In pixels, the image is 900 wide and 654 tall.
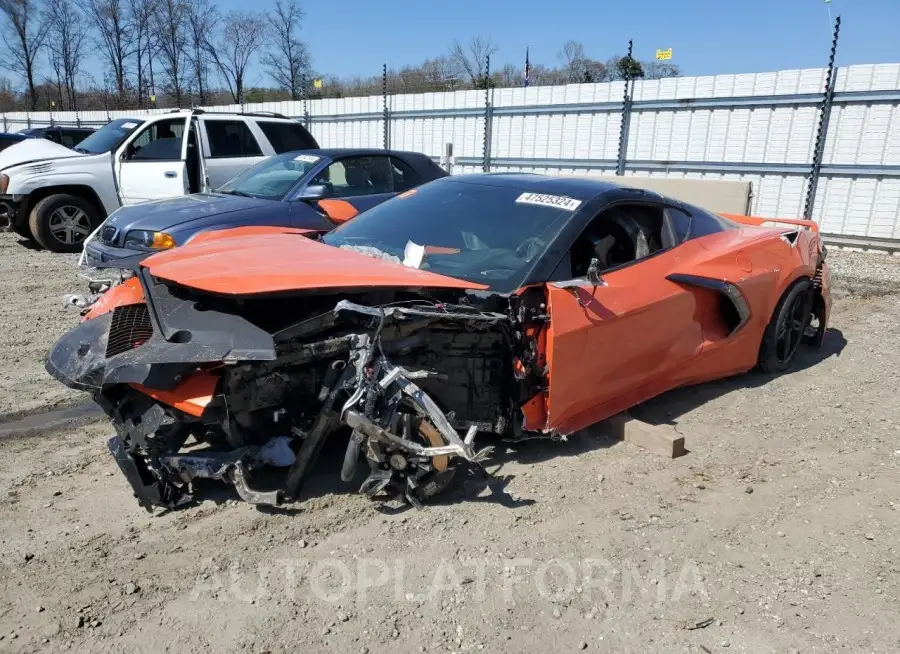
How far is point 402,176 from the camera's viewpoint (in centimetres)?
768

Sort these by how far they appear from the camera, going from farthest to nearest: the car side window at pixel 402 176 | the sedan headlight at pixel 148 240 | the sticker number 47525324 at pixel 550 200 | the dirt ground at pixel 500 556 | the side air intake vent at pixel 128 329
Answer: the car side window at pixel 402 176 < the sedan headlight at pixel 148 240 < the sticker number 47525324 at pixel 550 200 < the side air intake vent at pixel 128 329 < the dirt ground at pixel 500 556

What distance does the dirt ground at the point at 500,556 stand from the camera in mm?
2318

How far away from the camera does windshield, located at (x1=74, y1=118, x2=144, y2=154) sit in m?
9.74

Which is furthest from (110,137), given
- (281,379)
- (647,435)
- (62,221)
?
(647,435)

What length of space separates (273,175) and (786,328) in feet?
16.7

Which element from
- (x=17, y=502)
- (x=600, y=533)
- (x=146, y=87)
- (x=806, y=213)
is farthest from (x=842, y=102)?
(x=146, y=87)

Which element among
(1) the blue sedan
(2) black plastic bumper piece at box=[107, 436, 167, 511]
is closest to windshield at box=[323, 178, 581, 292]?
(2) black plastic bumper piece at box=[107, 436, 167, 511]

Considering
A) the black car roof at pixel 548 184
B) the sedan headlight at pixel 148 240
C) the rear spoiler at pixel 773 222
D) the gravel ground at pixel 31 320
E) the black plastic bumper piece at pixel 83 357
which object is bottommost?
the gravel ground at pixel 31 320

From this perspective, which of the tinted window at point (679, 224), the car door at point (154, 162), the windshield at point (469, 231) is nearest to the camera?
the windshield at point (469, 231)

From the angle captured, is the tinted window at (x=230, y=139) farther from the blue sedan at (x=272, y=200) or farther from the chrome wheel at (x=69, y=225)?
the chrome wheel at (x=69, y=225)

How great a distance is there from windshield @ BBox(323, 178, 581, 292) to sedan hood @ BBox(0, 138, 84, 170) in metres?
7.51

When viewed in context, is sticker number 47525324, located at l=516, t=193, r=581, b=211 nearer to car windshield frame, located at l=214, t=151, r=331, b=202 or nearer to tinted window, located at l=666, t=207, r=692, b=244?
tinted window, located at l=666, t=207, r=692, b=244

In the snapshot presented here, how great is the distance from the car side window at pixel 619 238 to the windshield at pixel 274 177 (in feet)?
12.7

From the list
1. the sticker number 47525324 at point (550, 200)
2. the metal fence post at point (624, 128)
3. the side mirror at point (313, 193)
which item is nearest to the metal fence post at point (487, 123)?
the metal fence post at point (624, 128)
